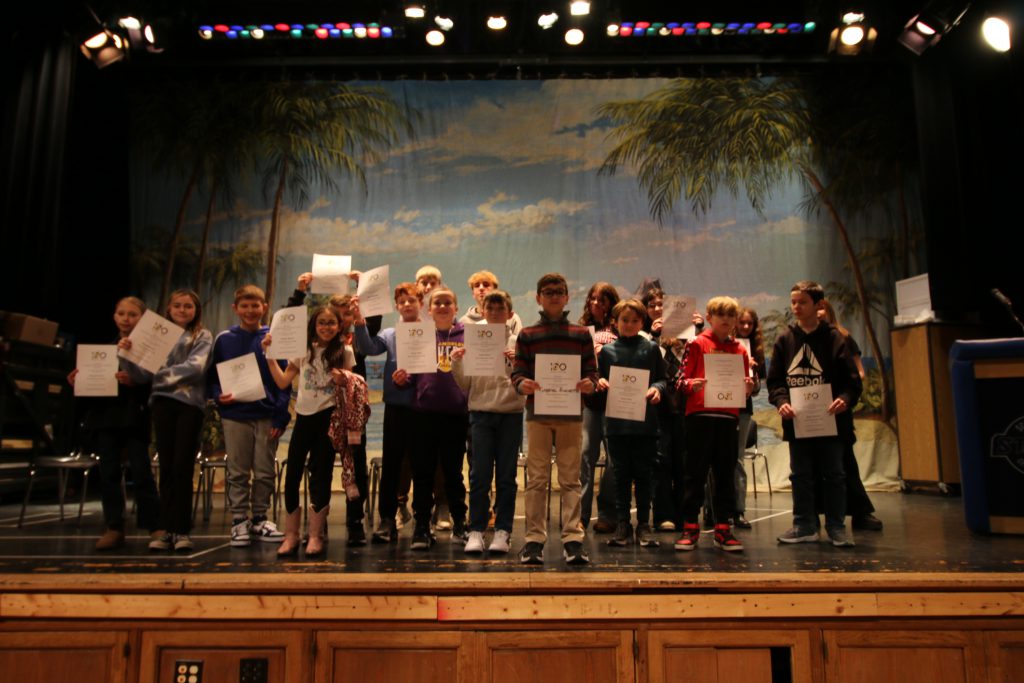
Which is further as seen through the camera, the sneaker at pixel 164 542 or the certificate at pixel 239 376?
the certificate at pixel 239 376

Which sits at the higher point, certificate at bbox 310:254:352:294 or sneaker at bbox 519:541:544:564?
certificate at bbox 310:254:352:294

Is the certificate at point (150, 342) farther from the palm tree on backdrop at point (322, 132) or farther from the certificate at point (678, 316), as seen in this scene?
the palm tree on backdrop at point (322, 132)

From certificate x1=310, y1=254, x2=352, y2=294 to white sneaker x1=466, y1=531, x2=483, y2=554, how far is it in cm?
143

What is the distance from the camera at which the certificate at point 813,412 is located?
11.0 feet

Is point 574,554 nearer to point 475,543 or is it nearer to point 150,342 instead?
point 475,543

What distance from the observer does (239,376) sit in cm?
341

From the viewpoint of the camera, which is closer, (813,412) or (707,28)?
(813,412)

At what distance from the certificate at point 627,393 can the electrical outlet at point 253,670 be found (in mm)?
1759

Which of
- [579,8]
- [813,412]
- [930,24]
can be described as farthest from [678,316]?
[930,24]

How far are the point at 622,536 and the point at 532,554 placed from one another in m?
0.71

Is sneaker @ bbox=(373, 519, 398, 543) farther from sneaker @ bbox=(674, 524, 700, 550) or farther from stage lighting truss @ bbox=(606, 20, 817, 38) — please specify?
stage lighting truss @ bbox=(606, 20, 817, 38)

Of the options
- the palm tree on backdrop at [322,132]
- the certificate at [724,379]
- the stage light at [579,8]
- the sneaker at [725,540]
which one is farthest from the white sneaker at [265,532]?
the stage light at [579,8]

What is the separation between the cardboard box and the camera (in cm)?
573

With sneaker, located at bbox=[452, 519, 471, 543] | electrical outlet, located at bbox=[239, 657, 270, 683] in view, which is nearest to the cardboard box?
sneaker, located at bbox=[452, 519, 471, 543]
